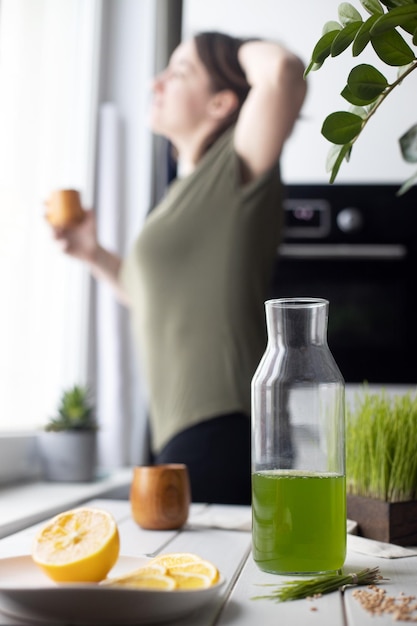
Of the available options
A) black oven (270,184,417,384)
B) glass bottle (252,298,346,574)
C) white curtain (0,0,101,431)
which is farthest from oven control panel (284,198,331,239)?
glass bottle (252,298,346,574)

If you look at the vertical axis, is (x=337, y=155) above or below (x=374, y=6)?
below

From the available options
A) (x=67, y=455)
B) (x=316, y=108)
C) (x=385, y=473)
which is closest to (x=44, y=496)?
(x=67, y=455)

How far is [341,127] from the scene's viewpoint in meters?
0.75

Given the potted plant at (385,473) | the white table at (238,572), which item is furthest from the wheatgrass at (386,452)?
the white table at (238,572)

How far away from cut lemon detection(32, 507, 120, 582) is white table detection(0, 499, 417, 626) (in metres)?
0.08

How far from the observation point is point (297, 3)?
2275 millimetres

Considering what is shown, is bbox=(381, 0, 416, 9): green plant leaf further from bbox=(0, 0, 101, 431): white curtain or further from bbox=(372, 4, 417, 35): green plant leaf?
bbox=(0, 0, 101, 431): white curtain

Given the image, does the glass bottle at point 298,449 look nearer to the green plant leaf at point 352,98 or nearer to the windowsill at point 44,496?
the green plant leaf at point 352,98

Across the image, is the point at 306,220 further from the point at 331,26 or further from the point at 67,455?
the point at 331,26

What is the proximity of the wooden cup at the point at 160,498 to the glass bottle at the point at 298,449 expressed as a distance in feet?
0.88

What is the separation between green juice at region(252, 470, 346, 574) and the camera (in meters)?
0.78

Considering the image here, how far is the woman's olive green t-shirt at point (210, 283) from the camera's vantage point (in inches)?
77.0

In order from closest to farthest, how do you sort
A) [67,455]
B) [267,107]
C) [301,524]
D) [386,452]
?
1. [301,524]
2. [386,452]
3. [67,455]
4. [267,107]

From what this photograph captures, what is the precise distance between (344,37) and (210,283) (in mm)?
1287
